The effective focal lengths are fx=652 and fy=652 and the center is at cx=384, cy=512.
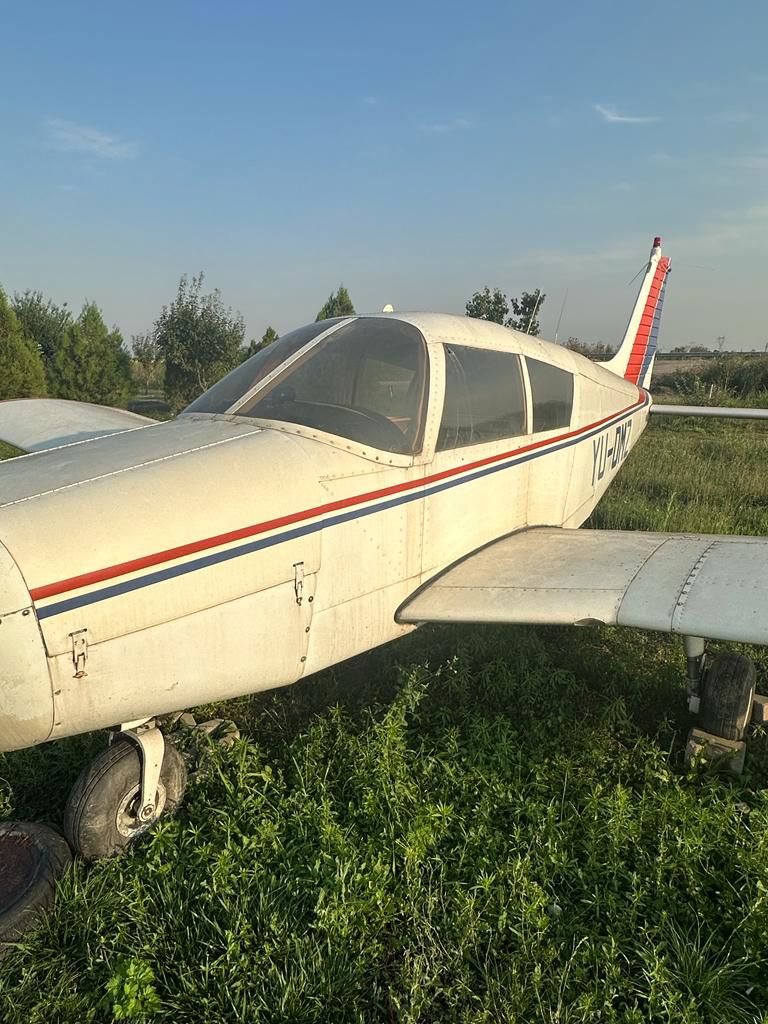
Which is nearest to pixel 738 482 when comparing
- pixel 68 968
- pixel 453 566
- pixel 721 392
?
pixel 453 566

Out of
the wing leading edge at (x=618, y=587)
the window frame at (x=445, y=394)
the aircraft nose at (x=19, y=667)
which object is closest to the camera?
the aircraft nose at (x=19, y=667)

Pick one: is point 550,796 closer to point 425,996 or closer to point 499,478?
point 425,996

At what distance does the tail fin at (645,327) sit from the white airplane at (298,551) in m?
5.08

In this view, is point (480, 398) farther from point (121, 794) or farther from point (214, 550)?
point (121, 794)

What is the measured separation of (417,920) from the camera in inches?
90.6

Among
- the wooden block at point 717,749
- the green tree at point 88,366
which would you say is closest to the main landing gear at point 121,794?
the wooden block at point 717,749

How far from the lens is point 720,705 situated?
3.39 meters

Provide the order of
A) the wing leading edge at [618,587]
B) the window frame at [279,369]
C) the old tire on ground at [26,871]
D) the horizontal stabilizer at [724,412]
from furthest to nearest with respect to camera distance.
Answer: the horizontal stabilizer at [724,412] → the window frame at [279,369] → the wing leading edge at [618,587] → the old tire on ground at [26,871]

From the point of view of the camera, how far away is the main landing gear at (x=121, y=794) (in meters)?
2.66

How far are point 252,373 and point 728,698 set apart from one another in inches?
120

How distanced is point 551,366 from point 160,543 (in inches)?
A: 136

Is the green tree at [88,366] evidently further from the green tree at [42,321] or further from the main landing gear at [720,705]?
the main landing gear at [720,705]

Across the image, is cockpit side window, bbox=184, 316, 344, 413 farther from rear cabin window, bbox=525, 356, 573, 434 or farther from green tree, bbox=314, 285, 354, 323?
green tree, bbox=314, 285, 354, 323

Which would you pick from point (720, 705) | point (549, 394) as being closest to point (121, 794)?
point (720, 705)
